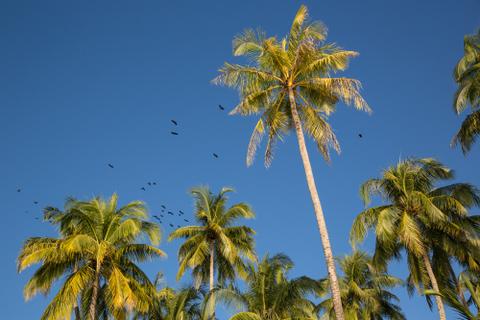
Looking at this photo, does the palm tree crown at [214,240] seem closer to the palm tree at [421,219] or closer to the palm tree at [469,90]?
the palm tree at [421,219]

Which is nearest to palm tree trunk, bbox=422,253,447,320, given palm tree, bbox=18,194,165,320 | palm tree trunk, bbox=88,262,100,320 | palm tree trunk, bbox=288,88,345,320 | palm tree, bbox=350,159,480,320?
palm tree, bbox=350,159,480,320

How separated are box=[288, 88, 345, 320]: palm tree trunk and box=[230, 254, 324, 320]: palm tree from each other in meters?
9.32

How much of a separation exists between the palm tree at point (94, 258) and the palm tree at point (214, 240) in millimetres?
5244

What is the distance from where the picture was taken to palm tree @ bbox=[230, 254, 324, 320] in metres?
26.0

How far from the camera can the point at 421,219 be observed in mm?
24531

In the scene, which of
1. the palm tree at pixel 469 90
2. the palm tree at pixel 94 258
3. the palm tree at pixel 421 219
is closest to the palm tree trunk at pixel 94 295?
the palm tree at pixel 94 258

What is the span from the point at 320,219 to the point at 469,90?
11.8 m

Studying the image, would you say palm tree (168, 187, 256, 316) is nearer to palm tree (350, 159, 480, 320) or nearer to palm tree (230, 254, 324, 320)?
palm tree (230, 254, 324, 320)

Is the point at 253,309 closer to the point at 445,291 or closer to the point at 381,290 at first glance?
the point at 381,290

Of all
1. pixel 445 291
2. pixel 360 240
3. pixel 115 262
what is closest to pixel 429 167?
pixel 360 240

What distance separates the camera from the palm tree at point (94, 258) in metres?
20.8

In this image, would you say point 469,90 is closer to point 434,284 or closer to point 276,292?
point 434,284

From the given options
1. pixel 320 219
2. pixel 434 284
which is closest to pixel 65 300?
pixel 320 219

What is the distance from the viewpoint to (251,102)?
21.4 meters
